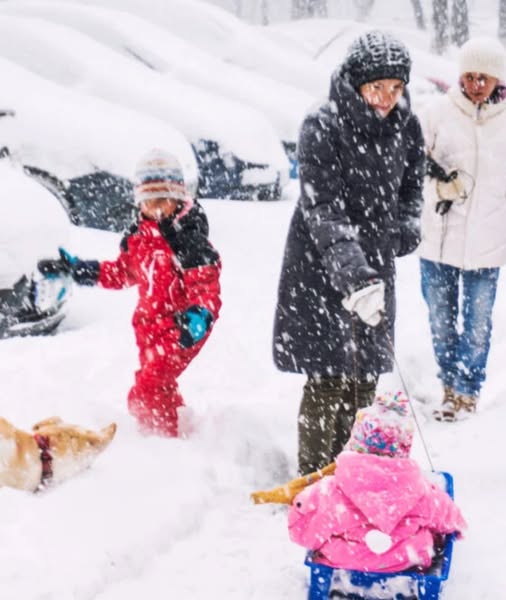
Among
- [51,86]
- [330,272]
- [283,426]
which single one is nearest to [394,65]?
[330,272]

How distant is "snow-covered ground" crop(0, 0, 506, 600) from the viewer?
9.00ft

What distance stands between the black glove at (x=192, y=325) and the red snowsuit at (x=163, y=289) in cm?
13

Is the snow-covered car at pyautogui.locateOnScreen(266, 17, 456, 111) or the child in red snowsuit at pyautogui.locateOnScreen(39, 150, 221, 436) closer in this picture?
the child in red snowsuit at pyautogui.locateOnScreen(39, 150, 221, 436)

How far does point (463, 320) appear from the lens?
14.1 ft

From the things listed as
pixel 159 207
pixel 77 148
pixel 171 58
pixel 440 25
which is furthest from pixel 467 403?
pixel 440 25

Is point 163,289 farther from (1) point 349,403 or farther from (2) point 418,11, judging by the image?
(2) point 418,11

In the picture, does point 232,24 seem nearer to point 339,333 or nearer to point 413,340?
point 413,340

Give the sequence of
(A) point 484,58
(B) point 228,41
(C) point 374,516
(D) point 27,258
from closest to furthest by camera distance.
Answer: (C) point 374,516, (A) point 484,58, (D) point 27,258, (B) point 228,41

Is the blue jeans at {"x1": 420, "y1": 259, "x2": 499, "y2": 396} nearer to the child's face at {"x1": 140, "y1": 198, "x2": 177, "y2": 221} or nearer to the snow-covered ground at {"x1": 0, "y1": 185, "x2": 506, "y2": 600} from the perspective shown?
the snow-covered ground at {"x1": 0, "y1": 185, "x2": 506, "y2": 600}

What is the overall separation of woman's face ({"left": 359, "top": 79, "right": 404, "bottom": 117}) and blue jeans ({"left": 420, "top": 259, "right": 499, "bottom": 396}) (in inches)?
60.0

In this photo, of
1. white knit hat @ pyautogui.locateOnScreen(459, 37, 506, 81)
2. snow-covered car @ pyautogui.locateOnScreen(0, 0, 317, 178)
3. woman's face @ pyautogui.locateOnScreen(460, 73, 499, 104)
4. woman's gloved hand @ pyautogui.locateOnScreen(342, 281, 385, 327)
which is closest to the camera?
woman's gloved hand @ pyautogui.locateOnScreen(342, 281, 385, 327)

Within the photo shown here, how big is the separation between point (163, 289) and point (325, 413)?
899mm

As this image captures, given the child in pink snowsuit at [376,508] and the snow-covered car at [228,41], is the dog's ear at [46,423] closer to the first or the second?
the child in pink snowsuit at [376,508]

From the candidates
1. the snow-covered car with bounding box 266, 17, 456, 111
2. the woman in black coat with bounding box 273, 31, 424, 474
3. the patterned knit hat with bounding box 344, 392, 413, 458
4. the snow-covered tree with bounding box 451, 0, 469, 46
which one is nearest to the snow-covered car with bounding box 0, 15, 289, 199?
the snow-covered car with bounding box 266, 17, 456, 111
